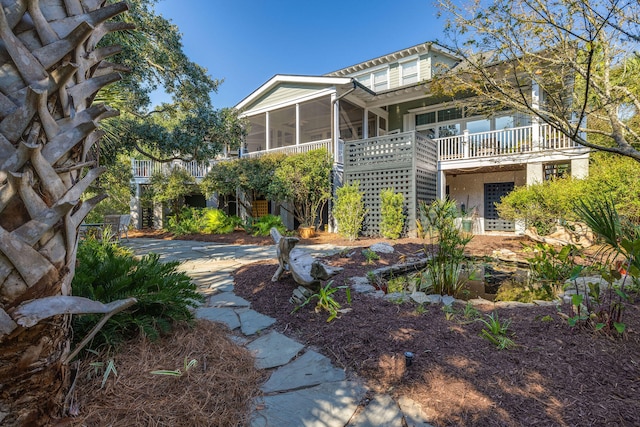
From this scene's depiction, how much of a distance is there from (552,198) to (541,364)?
22.8 feet

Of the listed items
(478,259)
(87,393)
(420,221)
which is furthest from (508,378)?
(420,221)

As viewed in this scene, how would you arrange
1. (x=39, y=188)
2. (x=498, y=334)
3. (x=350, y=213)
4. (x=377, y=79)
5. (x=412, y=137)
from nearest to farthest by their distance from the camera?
(x=39, y=188) → (x=498, y=334) → (x=350, y=213) → (x=412, y=137) → (x=377, y=79)

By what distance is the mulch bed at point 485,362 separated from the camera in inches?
55.8

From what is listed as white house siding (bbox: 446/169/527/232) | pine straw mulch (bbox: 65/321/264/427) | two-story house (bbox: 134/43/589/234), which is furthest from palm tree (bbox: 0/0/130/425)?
white house siding (bbox: 446/169/527/232)

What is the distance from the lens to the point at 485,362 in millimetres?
1812

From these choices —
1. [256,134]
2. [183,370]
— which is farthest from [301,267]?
[256,134]

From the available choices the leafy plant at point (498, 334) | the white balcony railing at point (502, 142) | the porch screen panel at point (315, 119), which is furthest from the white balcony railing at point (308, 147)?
the leafy plant at point (498, 334)

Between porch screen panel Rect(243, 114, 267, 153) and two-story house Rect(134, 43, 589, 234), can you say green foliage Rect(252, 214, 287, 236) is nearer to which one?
two-story house Rect(134, 43, 589, 234)

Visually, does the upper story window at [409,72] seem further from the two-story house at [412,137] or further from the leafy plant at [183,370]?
the leafy plant at [183,370]

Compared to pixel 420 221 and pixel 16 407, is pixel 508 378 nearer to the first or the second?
pixel 16 407

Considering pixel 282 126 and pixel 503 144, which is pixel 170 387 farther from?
pixel 282 126

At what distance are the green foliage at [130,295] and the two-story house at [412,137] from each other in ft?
19.3

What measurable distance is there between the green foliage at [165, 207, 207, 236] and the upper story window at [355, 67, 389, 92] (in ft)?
31.0

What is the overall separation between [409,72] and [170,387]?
1428 centimetres
